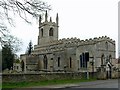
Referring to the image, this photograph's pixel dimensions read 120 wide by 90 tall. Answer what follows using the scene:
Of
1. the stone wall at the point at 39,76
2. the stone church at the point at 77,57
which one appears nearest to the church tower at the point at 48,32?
the stone church at the point at 77,57

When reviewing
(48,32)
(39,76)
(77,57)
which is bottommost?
(39,76)

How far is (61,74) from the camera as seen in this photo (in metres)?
32.0

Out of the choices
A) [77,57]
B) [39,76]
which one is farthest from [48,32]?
[39,76]

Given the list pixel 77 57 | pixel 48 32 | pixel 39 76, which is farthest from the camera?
pixel 48 32

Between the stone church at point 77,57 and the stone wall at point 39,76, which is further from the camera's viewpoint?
the stone church at point 77,57

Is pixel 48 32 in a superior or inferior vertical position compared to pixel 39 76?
superior

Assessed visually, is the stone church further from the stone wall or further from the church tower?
the church tower

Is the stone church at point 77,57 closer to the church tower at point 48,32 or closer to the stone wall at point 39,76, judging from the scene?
the stone wall at point 39,76

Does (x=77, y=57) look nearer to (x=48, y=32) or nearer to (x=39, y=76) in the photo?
(x=39, y=76)

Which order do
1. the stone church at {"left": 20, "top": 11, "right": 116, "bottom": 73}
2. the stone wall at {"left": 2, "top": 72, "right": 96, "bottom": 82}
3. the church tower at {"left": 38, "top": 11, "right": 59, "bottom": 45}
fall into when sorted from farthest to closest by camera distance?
the church tower at {"left": 38, "top": 11, "right": 59, "bottom": 45}, the stone church at {"left": 20, "top": 11, "right": 116, "bottom": 73}, the stone wall at {"left": 2, "top": 72, "right": 96, "bottom": 82}

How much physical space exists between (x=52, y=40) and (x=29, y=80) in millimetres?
38294

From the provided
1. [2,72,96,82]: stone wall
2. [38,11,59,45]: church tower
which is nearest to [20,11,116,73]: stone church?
[2,72,96,82]: stone wall

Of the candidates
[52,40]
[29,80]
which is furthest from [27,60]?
[29,80]

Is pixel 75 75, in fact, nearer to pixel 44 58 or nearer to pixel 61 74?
pixel 61 74
